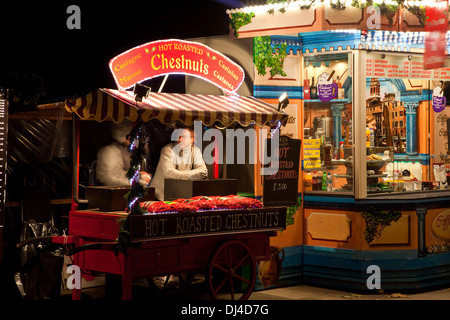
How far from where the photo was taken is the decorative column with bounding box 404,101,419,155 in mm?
11250

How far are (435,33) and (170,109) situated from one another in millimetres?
4649

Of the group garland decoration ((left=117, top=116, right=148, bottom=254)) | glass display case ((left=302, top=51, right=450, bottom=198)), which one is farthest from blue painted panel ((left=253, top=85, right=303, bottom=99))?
garland decoration ((left=117, top=116, right=148, bottom=254))

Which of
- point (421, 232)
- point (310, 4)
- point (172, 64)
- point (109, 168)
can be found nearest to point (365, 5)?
point (310, 4)

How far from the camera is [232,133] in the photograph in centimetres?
962

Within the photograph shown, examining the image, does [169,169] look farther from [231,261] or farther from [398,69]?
[398,69]

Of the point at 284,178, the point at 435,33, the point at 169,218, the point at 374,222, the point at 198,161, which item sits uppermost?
the point at 435,33

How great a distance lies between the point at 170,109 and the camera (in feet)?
24.4

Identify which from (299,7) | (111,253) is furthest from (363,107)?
(111,253)

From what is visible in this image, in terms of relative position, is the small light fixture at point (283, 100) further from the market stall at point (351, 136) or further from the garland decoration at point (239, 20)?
the garland decoration at point (239, 20)

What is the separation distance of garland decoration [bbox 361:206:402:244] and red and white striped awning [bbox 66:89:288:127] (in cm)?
206

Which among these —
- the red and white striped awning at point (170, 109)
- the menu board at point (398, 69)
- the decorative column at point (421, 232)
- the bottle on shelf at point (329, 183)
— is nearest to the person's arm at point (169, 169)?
the red and white striped awning at point (170, 109)

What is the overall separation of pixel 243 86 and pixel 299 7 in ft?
4.77

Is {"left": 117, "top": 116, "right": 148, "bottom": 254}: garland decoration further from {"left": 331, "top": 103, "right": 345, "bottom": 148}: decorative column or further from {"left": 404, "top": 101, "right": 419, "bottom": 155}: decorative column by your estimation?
{"left": 404, "top": 101, "right": 419, "bottom": 155}: decorative column

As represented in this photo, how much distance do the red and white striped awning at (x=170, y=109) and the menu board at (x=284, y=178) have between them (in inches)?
16.1
